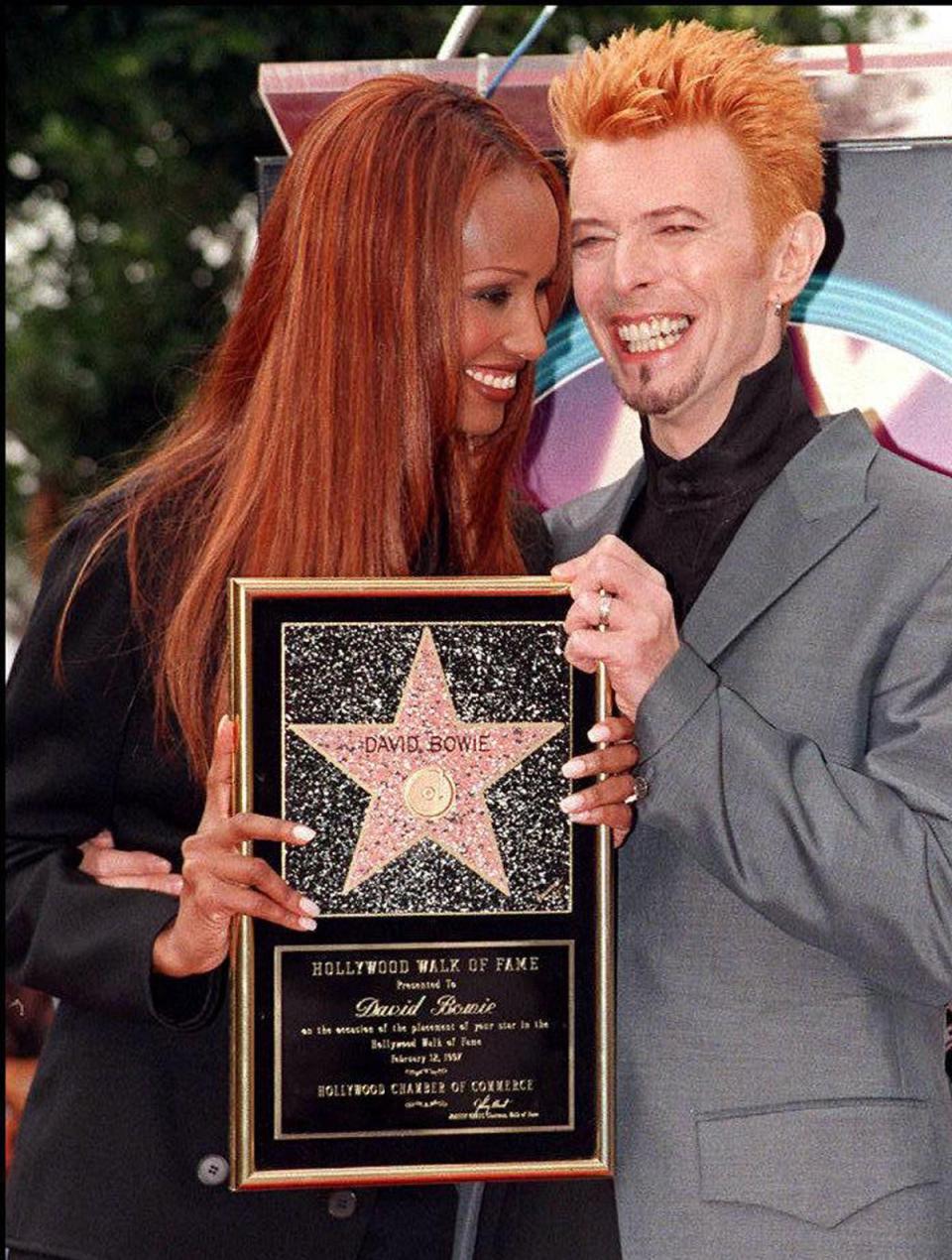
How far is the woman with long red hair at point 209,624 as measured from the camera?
243cm

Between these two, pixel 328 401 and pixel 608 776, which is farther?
pixel 328 401

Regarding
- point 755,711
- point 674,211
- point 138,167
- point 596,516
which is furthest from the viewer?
point 138,167

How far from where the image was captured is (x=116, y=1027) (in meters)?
2.49

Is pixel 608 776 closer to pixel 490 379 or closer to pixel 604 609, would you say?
pixel 604 609

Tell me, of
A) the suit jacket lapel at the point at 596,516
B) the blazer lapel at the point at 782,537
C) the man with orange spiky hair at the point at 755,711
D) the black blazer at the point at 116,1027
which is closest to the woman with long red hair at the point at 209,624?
the black blazer at the point at 116,1027

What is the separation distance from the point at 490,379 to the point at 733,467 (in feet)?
1.14

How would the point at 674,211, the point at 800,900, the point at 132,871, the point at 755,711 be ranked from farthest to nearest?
the point at 674,211 → the point at 132,871 → the point at 755,711 → the point at 800,900

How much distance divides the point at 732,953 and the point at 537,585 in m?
0.52

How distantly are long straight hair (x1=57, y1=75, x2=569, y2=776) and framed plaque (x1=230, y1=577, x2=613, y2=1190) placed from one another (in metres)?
0.19

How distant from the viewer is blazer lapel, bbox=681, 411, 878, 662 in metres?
2.51

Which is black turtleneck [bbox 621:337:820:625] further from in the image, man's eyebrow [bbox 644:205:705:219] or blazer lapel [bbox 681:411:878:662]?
man's eyebrow [bbox 644:205:705:219]

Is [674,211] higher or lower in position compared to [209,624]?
higher

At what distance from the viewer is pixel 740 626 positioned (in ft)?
8.20
